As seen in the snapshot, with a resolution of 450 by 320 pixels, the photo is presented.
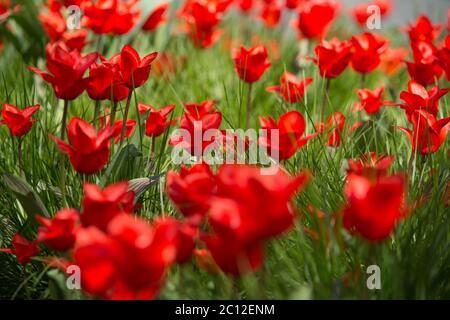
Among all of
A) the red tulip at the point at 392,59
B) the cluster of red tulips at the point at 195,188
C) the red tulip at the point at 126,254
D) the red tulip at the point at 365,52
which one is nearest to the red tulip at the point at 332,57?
the cluster of red tulips at the point at 195,188

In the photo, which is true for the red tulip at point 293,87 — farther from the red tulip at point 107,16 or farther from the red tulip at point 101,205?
the red tulip at point 101,205

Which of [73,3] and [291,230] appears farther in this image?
[73,3]

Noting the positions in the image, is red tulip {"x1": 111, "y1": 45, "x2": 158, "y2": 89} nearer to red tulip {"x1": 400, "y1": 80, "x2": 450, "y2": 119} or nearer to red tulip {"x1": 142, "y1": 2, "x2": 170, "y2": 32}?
red tulip {"x1": 400, "y1": 80, "x2": 450, "y2": 119}

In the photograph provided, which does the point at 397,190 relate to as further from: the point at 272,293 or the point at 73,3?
the point at 73,3

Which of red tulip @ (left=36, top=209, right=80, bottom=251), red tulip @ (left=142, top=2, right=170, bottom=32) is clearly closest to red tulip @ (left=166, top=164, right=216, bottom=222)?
red tulip @ (left=36, top=209, right=80, bottom=251)

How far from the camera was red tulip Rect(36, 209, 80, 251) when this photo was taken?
2.70 feet

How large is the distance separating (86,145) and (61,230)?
16 centimetres

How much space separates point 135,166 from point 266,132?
26cm

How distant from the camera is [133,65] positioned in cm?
116

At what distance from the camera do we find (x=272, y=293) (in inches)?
36.7

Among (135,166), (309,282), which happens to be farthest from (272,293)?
(135,166)

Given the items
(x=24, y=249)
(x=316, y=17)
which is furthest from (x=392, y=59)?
(x=24, y=249)

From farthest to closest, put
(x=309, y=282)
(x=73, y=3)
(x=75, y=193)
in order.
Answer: (x=73, y=3) → (x=75, y=193) → (x=309, y=282)

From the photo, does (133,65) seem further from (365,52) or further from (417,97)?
(365,52)
